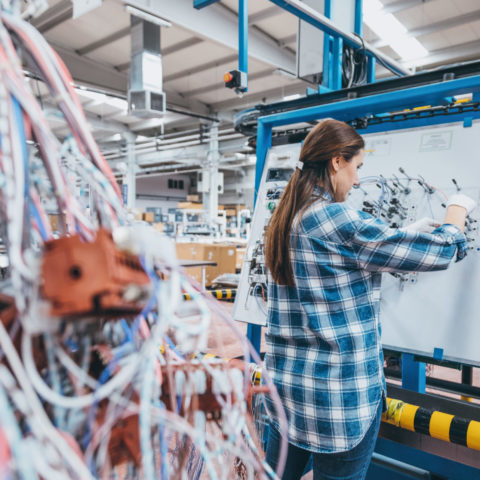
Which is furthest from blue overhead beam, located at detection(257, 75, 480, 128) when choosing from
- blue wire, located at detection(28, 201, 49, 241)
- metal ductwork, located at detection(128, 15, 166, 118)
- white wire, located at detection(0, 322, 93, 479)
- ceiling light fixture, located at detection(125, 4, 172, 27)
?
ceiling light fixture, located at detection(125, 4, 172, 27)

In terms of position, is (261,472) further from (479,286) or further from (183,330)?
(479,286)

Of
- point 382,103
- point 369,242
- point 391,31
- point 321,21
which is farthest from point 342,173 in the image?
point 391,31

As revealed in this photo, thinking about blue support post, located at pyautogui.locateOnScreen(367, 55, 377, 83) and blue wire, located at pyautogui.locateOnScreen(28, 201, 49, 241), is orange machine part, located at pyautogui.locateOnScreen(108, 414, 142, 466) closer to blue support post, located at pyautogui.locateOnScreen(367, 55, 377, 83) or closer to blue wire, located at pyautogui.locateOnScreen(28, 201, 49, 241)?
blue wire, located at pyautogui.locateOnScreen(28, 201, 49, 241)

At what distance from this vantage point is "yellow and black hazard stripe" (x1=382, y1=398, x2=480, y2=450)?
1.27m

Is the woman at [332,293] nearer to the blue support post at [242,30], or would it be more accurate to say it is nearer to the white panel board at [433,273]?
the white panel board at [433,273]

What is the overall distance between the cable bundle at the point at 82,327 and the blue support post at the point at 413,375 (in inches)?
56.5

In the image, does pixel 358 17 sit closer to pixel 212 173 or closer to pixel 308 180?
pixel 308 180

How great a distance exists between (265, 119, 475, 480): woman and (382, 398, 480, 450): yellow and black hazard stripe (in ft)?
1.22

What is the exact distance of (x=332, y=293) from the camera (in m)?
1.03

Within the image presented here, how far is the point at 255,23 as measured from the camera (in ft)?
19.3

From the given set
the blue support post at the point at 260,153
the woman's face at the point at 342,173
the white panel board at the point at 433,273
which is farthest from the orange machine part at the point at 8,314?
the blue support post at the point at 260,153

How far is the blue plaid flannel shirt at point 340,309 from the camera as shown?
3.30 ft

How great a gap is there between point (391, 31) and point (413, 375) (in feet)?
16.9

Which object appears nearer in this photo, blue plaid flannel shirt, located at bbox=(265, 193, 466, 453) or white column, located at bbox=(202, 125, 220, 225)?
blue plaid flannel shirt, located at bbox=(265, 193, 466, 453)
